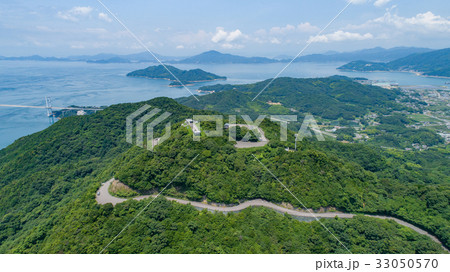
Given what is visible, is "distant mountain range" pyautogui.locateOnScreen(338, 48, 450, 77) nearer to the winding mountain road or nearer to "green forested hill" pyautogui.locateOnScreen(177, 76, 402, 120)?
"green forested hill" pyautogui.locateOnScreen(177, 76, 402, 120)

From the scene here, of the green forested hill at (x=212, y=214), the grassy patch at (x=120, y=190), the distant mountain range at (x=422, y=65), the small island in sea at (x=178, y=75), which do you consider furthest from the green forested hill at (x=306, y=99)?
the distant mountain range at (x=422, y=65)

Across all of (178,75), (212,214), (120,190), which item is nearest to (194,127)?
(120,190)

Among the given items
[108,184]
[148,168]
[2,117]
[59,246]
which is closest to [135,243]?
[59,246]

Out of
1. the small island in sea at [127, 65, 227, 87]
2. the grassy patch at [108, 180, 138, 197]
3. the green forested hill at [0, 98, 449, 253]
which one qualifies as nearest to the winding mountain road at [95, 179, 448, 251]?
the grassy patch at [108, 180, 138, 197]

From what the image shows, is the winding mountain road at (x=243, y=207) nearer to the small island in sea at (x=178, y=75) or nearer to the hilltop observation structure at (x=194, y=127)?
the hilltop observation structure at (x=194, y=127)

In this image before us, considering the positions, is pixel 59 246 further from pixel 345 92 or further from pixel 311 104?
pixel 345 92

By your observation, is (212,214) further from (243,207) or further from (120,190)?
(120,190)
